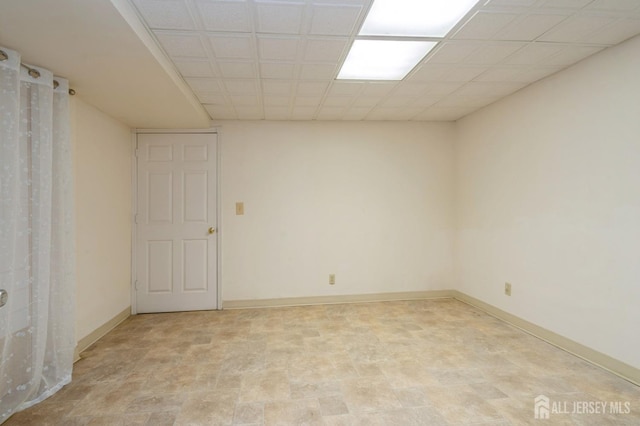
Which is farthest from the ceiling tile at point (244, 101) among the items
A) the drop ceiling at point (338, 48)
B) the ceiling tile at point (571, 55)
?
the ceiling tile at point (571, 55)

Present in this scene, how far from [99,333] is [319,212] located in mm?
2677

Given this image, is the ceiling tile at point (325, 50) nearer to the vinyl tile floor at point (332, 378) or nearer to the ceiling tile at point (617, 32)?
the ceiling tile at point (617, 32)

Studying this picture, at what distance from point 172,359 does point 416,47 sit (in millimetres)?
3170

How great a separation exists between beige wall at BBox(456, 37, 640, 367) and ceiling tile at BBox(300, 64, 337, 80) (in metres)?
1.97

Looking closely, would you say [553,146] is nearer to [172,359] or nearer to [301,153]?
[301,153]

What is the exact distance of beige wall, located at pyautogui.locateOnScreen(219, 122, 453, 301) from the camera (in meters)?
3.95

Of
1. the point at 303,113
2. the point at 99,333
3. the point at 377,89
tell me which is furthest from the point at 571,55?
the point at 99,333

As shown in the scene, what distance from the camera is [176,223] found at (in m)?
3.83

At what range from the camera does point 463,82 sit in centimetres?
289

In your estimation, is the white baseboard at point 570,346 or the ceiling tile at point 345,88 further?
the ceiling tile at point 345,88

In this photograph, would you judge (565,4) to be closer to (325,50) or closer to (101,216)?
(325,50)

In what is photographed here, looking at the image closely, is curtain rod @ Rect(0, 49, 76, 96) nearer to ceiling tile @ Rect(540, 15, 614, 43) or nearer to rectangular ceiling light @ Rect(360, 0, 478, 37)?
rectangular ceiling light @ Rect(360, 0, 478, 37)

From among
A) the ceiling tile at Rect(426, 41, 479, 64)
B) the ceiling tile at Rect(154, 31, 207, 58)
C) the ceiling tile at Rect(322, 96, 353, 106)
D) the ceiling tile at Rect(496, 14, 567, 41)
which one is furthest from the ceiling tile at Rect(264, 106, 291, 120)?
the ceiling tile at Rect(496, 14, 567, 41)

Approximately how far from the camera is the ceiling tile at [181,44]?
2021 mm
